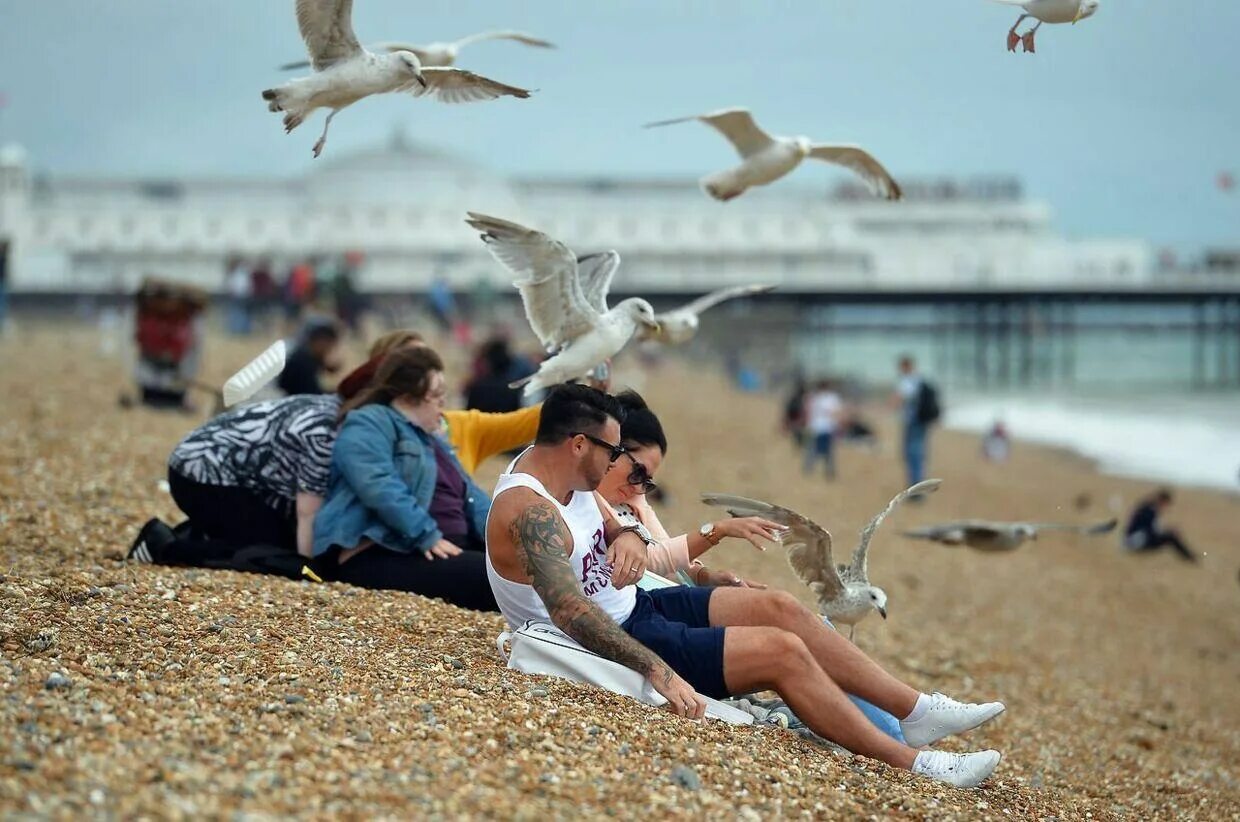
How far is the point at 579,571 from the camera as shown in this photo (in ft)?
14.3

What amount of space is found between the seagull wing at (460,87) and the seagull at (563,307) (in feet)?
1.58

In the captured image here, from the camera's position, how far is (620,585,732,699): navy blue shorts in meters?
4.28

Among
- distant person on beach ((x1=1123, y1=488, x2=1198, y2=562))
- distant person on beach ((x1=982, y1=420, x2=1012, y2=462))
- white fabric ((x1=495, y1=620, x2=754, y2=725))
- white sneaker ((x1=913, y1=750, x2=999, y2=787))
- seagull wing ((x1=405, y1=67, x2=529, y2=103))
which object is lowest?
distant person on beach ((x1=982, y1=420, x2=1012, y2=462))

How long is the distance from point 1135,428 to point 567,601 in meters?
33.7

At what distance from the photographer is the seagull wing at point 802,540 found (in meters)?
4.53

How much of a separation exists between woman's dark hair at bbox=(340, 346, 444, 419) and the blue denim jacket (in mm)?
59

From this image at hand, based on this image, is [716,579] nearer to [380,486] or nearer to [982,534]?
[380,486]

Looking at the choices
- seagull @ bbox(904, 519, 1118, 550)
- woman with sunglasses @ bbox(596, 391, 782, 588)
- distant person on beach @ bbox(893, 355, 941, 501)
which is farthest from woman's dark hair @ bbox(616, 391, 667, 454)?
distant person on beach @ bbox(893, 355, 941, 501)

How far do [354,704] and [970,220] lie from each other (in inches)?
3105

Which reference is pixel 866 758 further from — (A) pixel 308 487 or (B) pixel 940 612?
(B) pixel 940 612

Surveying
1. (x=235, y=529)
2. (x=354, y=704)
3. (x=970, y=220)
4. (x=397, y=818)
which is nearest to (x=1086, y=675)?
(x=235, y=529)

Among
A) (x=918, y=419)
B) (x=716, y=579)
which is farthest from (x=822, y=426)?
(x=716, y=579)

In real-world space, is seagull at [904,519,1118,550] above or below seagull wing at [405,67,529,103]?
below

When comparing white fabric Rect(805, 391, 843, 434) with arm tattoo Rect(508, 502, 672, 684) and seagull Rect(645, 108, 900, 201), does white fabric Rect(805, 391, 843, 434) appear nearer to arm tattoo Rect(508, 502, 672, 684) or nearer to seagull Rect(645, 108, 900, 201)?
seagull Rect(645, 108, 900, 201)
